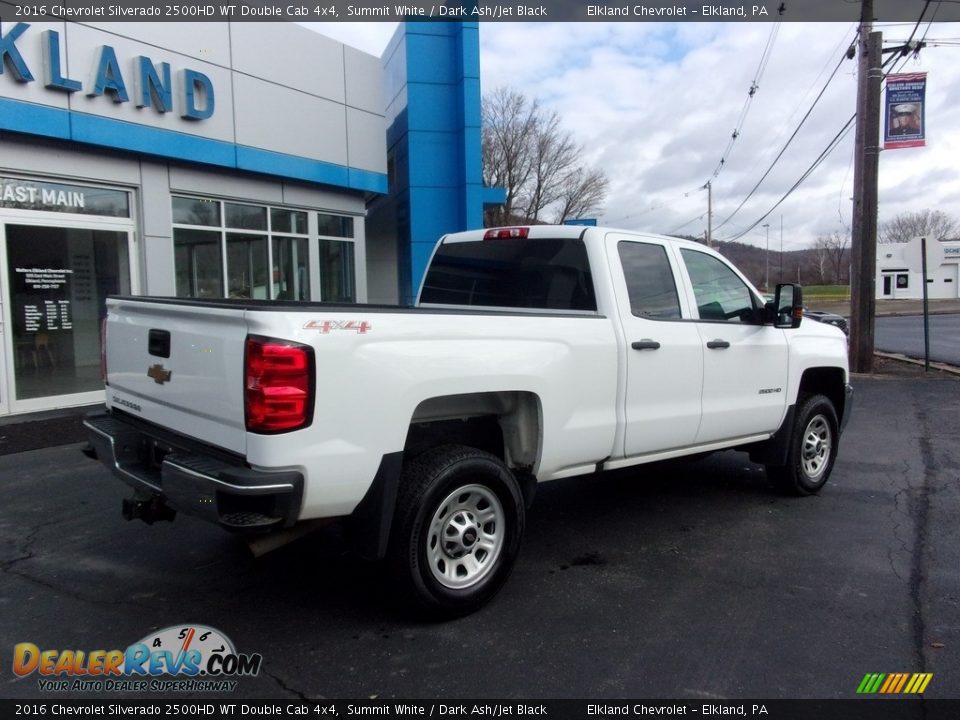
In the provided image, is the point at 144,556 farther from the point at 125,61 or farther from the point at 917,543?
the point at 125,61

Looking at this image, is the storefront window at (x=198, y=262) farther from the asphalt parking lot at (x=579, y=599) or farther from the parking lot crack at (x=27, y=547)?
the parking lot crack at (x=27, y=547)

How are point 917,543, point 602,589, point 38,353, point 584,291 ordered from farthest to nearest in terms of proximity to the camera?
point 38,353
point 917,543
point 584,291
point 602,589

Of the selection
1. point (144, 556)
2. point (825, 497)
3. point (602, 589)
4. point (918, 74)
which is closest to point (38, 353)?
point (144, 556)

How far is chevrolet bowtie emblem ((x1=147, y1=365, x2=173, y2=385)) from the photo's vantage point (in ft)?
11.9

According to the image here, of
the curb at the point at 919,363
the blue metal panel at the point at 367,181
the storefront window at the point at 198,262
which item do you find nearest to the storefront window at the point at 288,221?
the blue metal panel at the point at 367,181

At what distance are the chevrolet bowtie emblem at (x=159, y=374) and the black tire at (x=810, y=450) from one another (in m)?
4.57

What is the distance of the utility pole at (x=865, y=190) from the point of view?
556 inches

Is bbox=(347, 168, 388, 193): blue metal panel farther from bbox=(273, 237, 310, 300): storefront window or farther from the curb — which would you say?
the curb

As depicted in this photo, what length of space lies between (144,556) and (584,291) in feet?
10.6

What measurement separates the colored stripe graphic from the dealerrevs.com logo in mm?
2637

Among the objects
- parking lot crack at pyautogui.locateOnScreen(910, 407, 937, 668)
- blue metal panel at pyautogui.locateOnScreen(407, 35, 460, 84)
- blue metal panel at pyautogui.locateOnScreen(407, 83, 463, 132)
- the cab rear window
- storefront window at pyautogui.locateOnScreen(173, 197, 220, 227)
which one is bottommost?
parking lot crack at pyautogui.locateOnScreen(910, 407, 937, 668)

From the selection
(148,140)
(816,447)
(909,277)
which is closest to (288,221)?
(148,140)

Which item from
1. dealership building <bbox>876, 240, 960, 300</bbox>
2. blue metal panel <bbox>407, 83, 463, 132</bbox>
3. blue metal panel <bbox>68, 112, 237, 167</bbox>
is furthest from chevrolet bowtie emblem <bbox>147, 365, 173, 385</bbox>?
dealership building <bbox>876, 240, 960, 300</bbox>

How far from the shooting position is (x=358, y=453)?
127 inches
